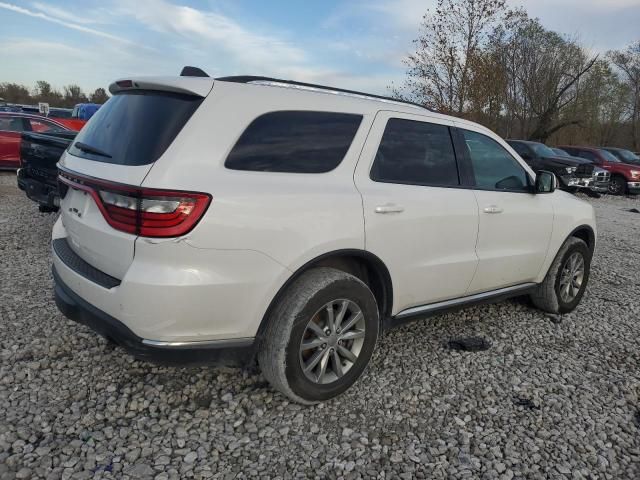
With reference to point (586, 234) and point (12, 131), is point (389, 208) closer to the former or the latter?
point (586, 234)

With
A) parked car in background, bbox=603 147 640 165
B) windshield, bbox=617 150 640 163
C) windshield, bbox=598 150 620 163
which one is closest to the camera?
windshield, bbox=598 150 620 163

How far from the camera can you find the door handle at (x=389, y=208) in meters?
2.91

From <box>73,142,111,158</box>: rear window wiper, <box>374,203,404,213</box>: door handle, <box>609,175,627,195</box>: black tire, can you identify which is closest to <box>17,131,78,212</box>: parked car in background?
<box>73,142,111,158</box>: rear window wiper

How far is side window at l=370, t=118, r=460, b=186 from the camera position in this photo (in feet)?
10.2

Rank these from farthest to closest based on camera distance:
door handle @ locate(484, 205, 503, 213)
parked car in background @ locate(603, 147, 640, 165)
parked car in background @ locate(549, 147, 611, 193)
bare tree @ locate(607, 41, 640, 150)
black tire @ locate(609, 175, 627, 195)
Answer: bare tree @ locate(607, 41, 640, 150), parked car in background @ locate(603, 147, 640, 165), black tire @ locate(609, 175, 627, 195), parked car in background @ locate(549, 147, 611, 193), door handle @ locate(484, 205, 503, 213)

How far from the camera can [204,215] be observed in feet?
7.50

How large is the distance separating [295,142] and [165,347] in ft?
4.10

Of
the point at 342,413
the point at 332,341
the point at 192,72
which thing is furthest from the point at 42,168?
the point at 342,413

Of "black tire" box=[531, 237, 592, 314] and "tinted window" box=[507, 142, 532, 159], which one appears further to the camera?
"tinted window" box=[507, 142, 532, 159]

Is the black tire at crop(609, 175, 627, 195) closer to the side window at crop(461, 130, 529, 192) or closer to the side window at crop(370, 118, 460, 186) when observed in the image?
the side window at crop(461, 130, 529, 192)

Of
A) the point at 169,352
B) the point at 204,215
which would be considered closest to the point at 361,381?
the point at 169,352

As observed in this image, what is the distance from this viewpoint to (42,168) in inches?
244

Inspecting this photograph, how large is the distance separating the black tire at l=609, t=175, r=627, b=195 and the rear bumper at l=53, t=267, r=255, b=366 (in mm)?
19958

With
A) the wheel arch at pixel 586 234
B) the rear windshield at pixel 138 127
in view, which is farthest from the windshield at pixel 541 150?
the rear windshield at pixel 138 127
